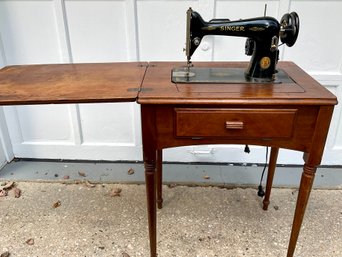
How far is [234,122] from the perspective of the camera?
3.60 ft

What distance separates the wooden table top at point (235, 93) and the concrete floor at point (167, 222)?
0.84 meters

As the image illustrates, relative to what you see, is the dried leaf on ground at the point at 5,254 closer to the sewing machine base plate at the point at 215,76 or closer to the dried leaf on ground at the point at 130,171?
the dried leaf on ground at the point at 130,171

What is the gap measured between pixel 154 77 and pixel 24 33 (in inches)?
46.3

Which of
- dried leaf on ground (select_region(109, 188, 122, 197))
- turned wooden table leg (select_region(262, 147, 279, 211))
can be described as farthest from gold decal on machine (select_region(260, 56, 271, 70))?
dried leaf on ground (select_region(109, 188, 122, 197))

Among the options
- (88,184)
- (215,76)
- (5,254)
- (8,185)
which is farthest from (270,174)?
(8,185)

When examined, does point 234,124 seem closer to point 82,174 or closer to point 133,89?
point 133,89

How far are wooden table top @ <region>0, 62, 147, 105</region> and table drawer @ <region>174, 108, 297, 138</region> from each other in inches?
8.5

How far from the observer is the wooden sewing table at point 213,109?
3.49ft

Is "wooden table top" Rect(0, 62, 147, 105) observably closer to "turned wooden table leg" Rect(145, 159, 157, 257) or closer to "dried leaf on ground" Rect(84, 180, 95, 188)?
"turned wooden table leg" Rect(145, 159, 157, 257)

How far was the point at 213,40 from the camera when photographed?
1930mm

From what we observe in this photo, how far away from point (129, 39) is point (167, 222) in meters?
1.17

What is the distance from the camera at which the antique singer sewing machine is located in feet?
3.88

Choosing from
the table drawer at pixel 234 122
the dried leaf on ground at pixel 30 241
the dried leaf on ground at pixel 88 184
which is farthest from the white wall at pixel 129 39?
the table drawer at pixel 234 122

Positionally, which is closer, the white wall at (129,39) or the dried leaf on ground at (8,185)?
the white wall at (129,39)
